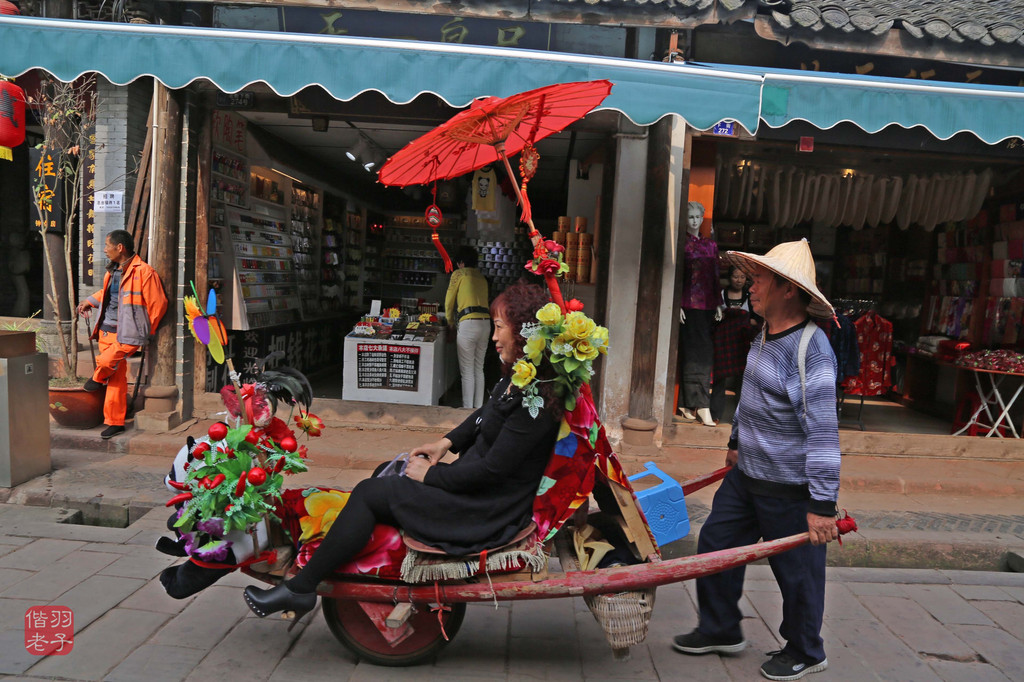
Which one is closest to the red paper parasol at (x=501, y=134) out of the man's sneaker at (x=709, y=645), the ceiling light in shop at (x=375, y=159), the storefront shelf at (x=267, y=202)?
the man's sneaker at (x=709, y=645)

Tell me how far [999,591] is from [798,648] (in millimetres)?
2065

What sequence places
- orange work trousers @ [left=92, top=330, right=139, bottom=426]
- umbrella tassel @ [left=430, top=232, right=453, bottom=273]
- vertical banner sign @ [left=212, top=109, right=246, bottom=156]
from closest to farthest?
umbrella tassel @ [left=430, top=232, right=453, bottom=273], orange work trousers @ [left=92, top=330, right=139, bottom=426], vertical banner sign @ [left=212, top=109, right=246, bottom=156]

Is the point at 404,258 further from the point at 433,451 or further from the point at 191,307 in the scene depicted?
the point at 191,307

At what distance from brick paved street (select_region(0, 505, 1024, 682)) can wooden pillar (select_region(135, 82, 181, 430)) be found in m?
2.05

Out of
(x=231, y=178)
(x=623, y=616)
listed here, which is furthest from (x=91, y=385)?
(x=623, y=616)

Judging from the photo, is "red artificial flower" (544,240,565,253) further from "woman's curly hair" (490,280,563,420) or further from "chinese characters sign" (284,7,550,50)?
"chinese characters sign" (284,7,550,50)

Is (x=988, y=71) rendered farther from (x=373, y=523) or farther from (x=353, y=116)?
(x=373, y=523)

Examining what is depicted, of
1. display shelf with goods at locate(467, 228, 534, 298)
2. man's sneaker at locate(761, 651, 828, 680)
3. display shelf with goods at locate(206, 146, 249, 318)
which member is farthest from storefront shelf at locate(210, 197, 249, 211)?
man's sneaker at locate(761, 651, 828, 680)

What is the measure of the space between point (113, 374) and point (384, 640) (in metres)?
4.34

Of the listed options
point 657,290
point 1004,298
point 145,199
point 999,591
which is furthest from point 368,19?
point 1004,298

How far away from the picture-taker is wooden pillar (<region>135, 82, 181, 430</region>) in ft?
20.3

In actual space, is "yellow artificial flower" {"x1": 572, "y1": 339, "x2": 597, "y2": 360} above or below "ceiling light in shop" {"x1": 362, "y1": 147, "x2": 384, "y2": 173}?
below

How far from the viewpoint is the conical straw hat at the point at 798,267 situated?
2916 mm

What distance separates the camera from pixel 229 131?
711 cm
